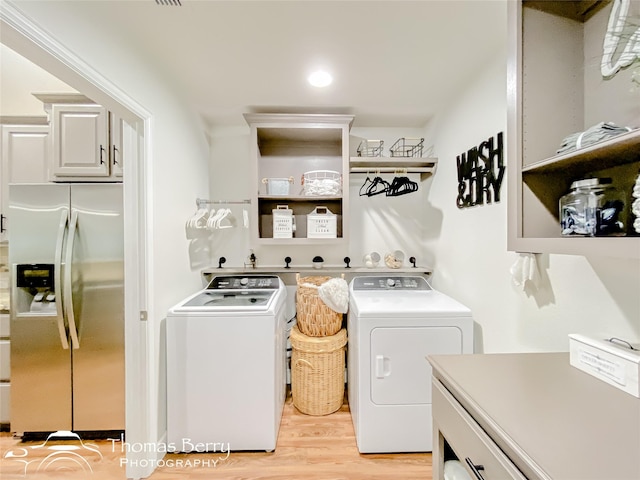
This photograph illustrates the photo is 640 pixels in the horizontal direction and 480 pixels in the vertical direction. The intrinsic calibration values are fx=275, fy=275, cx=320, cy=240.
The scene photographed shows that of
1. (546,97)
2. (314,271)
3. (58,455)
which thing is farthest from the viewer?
(314,271)

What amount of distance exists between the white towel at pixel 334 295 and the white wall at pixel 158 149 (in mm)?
1057

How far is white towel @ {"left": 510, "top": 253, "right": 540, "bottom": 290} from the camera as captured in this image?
1.25 m

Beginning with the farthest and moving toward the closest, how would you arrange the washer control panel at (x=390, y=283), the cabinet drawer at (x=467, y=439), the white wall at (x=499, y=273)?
the washer control panel at (x=390, y=283) → the white wall at (x=499, y=273) → the cabinet drawer at (x=467, y=439)

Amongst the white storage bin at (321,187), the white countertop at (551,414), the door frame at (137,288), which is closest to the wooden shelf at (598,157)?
the white countertop at (551,414)

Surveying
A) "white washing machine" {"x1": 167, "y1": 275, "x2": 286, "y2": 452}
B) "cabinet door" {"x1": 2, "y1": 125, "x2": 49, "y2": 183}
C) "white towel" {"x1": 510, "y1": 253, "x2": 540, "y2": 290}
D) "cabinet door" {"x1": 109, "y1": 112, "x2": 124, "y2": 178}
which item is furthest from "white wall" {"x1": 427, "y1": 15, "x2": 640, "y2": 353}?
"cabinet door" {"x1": 2, "y1": 125, "x2": 49, "y2": 183}

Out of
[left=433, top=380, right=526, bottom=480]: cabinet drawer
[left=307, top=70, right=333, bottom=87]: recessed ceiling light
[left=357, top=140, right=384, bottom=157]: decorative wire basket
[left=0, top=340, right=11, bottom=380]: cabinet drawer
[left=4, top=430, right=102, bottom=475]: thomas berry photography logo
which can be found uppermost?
[left=307, top=70, right=333, bottom=87]: recessed ceiling light

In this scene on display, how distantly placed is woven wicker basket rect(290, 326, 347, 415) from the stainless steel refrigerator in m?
1.22

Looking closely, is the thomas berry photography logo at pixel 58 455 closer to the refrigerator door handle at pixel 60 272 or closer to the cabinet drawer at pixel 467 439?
the refrigerator door handle at pixel 60 272

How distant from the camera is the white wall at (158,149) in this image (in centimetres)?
115

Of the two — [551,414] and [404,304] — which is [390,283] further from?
[551,414]

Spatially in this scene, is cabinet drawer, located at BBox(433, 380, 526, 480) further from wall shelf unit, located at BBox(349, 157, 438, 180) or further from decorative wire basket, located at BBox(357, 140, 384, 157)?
decorative wire basket, located at BBox(357, 140, 384, 157)

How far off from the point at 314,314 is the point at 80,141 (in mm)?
2001

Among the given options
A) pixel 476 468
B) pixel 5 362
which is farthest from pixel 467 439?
pixel 5 362

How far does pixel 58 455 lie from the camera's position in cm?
179
